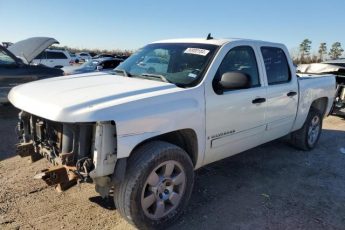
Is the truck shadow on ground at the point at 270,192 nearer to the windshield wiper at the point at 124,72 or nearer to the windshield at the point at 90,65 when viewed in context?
the windshield wiper at the point at 124,72

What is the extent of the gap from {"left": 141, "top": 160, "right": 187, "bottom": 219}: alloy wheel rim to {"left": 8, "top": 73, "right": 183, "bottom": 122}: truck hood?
0.75 meters

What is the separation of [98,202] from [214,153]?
4.75 feet

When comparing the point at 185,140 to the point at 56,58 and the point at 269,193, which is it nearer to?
the point at 269,193

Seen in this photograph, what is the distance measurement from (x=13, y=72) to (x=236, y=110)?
611 cm

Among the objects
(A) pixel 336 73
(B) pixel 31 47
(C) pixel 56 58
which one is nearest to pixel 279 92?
(A) pixel 336 73

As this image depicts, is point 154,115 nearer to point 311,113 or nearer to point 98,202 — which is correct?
point 98,202

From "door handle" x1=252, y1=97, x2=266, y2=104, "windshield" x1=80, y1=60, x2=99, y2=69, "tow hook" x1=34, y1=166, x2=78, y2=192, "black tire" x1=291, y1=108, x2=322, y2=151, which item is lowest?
"black tire" x1=291, y1=108, x2=322, y2=151

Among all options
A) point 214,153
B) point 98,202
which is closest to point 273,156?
point 214,153

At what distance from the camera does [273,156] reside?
20.7ft

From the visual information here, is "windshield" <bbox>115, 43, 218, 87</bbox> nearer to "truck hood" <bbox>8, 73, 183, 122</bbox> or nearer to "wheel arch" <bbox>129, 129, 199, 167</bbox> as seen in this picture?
"truck hood" <bbox>8, 73, 183, 122</bbox>

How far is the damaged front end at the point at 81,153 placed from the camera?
3.17 metres

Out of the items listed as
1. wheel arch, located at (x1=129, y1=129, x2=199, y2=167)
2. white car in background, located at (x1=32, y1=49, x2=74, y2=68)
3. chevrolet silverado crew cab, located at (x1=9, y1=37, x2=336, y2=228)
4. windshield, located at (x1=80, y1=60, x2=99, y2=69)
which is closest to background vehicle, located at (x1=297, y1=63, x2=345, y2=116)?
chevrolet silverado crew cab, located at (x1=9, y1=37, x2=336, y2=228)

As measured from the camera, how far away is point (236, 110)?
4.35 m

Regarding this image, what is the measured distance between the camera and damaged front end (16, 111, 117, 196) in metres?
3.17
